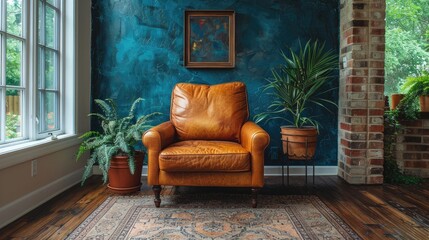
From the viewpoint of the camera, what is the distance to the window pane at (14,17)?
2383 millimetres

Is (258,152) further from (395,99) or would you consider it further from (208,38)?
(395,99)

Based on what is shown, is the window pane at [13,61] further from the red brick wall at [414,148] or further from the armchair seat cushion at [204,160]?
the red brick wall at [414,148]

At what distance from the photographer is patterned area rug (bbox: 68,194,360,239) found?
2092mm

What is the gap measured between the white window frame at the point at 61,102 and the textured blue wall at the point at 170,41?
0.37m

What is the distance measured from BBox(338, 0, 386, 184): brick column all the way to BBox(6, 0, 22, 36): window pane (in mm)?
2826

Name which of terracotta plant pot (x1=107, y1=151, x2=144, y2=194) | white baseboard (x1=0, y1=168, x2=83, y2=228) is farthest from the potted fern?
white baseboard (x1=0, y1=168, x2=83, y2=228)

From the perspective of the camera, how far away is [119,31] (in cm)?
363

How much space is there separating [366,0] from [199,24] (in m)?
1.63

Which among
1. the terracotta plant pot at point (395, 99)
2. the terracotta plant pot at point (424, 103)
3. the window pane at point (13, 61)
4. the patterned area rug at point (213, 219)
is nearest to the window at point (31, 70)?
the window pane at point (13, 61)

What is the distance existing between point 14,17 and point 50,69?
664 mm

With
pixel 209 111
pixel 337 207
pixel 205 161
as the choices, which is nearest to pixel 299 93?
pixel 209 111

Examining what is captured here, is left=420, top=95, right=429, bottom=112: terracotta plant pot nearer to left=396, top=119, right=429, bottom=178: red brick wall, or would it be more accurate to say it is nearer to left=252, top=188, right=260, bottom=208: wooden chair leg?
left=396, top=119, right=429, bottom=178: red brick wall

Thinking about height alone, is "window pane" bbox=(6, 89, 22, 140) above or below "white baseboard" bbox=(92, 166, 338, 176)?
above

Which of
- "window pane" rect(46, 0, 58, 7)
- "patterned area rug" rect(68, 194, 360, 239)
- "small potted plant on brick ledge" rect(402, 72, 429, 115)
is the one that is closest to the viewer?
"patterned area rug" rect(68, 194, 360, 239)
